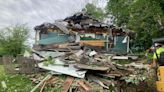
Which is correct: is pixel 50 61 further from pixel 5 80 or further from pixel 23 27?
pixel 23 27

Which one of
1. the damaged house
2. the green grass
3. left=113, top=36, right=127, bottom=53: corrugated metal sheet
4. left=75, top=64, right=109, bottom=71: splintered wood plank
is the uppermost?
the damaged house

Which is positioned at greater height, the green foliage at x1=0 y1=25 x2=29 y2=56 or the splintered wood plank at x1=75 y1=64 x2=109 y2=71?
the green foliage at x1=0 y1=25 x2=29 y2=56

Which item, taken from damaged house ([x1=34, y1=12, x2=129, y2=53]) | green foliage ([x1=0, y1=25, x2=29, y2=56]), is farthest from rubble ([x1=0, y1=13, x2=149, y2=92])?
green foliage ([x1=0, y1=25, x2=29, y2=56])

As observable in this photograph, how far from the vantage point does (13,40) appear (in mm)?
32594

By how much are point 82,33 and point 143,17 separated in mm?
5495

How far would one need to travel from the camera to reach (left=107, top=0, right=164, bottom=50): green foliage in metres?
18.4

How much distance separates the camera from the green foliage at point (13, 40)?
102 ft

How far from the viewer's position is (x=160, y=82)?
885 cm

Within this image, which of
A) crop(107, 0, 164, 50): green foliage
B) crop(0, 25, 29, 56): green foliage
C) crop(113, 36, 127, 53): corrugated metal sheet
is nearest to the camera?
crop(107, 0, 164, 50): green foliage

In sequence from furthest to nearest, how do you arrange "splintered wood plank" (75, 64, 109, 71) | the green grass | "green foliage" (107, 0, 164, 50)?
1. "green foliage" (107, 0, 164, 50)
2. "splintered wood plank" (75, 64, 109, 71)
3. the green grass

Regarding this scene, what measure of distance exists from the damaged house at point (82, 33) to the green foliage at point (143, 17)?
154 cm

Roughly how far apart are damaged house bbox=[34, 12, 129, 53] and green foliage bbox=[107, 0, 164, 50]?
5.04ft

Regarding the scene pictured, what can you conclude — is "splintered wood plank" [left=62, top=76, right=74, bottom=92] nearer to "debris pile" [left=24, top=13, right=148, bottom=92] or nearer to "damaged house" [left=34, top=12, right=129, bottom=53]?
"debris pile" [left=24, top=13, right=148, bottom=92]

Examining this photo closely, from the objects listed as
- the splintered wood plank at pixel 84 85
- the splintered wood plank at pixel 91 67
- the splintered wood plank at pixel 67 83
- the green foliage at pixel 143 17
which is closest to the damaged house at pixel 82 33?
the green foliage at pixel 143 17
